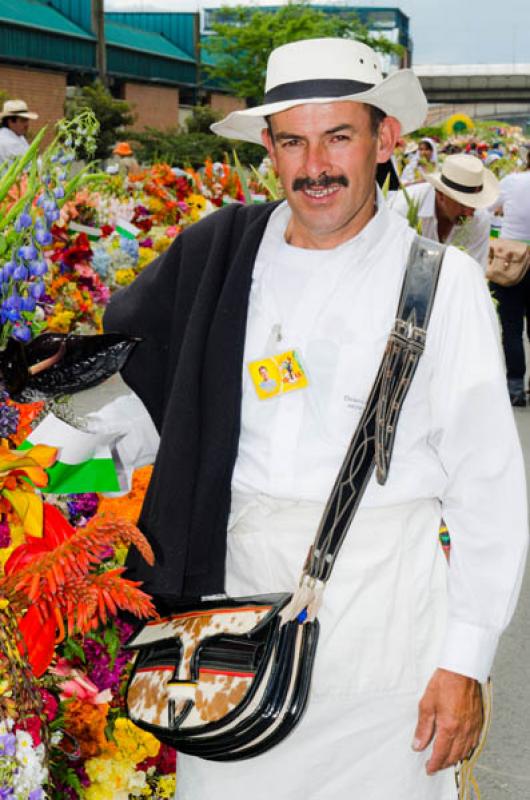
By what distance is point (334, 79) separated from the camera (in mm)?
2264

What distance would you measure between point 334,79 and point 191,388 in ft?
2.14

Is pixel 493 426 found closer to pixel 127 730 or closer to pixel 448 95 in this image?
pixel 127 730

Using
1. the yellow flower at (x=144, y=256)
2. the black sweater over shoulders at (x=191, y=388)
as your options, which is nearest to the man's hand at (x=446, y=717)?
the black sweater over shoulders at (x=191, y=388)

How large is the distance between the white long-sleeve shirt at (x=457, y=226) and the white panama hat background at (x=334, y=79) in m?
4.17

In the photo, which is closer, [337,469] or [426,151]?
[337,469]

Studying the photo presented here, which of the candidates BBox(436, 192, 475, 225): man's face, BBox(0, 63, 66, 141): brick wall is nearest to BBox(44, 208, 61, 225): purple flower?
BBox(436, 192, 475, 225): man's face

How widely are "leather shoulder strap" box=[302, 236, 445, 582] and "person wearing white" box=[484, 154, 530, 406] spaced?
7.62m

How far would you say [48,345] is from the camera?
1.67 meters

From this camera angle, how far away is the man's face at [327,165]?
2.25m

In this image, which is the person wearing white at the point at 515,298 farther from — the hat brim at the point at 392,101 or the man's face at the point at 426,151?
the man's face at the point at 426,151

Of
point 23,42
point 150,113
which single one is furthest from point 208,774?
point 150,113

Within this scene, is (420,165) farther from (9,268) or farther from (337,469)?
(9,268)

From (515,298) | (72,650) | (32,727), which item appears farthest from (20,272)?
(515,298)

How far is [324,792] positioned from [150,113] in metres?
49.3
